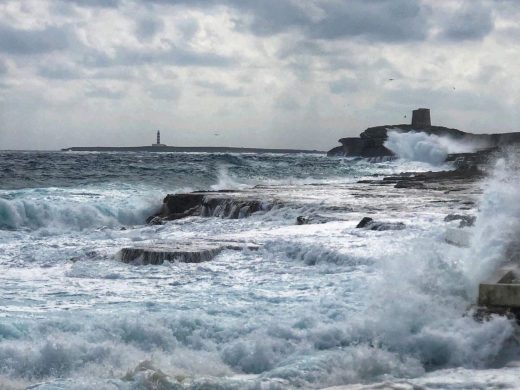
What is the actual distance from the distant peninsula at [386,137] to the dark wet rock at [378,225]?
68892mm

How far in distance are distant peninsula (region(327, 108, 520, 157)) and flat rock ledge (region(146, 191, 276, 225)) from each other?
207ft

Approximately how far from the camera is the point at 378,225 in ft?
45.5

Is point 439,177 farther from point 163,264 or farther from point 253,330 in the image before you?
point 253,330

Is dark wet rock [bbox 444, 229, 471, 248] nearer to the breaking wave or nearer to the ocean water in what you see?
the ocean water

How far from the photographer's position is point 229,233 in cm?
1551

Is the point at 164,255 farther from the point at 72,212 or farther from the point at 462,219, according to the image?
the point at 72,212

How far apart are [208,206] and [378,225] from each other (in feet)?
24.1

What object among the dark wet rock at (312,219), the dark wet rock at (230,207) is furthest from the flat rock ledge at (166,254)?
the dark wet rock at (230,207)

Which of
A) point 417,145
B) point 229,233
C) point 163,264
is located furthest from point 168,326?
point 417,145

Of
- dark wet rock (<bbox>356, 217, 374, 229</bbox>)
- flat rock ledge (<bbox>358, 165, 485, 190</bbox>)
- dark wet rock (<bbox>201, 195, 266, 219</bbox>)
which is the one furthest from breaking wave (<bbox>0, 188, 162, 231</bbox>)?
flat rock ledge (<bbox>358, 165, 485, 190</bbox>)

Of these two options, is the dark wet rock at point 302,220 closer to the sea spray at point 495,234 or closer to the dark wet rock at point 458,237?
the dark wet rock at point 458,237

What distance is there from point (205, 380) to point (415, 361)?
1802 mm

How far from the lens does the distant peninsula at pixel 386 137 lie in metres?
87.6

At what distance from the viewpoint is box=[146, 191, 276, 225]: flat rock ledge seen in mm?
19125
